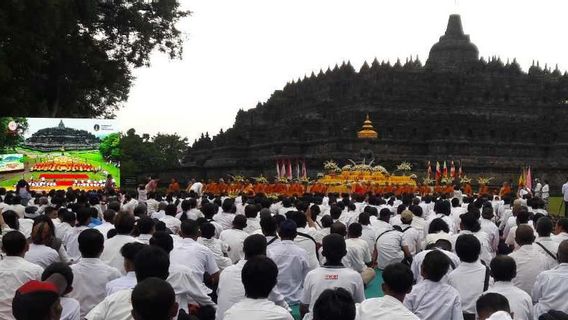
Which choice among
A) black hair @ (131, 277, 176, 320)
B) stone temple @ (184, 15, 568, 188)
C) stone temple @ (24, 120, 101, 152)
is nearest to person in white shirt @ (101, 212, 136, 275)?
black hair @ (131, 277, 176, 320)

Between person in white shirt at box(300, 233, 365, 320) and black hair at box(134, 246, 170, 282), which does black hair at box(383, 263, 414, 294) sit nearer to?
person in white shirt at box(300, 233, 365, 320)

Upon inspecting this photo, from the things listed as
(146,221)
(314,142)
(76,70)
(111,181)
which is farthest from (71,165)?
(314,142)

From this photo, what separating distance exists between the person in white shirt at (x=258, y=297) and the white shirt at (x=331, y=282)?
5.19ft

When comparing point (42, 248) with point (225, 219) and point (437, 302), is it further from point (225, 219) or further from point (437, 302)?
point (225, 219)

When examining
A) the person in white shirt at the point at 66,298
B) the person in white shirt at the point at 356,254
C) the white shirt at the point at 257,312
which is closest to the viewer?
the white shirt at the point at 257,312

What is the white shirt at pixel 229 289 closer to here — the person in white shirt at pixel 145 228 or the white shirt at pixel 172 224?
the person in white shirt at pixel 145 228

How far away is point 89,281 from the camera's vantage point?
7.12 m

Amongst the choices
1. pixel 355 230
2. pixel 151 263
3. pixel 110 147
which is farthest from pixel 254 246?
pixel 110 147

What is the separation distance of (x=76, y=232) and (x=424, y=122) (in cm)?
4324

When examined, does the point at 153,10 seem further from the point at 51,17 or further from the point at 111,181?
the point at 111,181

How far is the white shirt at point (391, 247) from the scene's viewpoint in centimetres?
1191

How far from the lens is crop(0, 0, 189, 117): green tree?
28109mm

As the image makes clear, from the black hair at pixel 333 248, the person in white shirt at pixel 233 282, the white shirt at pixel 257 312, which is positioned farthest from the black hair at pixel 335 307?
the person in white shirt at pixel 233 282

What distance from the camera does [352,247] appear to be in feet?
32.2
